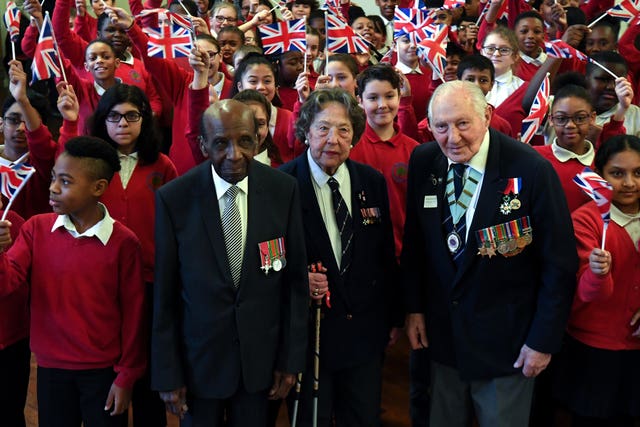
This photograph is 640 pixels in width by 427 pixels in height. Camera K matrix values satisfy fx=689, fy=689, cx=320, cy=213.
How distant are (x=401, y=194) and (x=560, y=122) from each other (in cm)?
80

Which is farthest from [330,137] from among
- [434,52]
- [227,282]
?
[434,52]

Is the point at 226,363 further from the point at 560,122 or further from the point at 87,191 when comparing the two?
the point at 560,122

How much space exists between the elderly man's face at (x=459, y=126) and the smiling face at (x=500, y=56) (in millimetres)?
2334

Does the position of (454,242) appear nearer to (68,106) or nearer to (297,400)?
(297,400)

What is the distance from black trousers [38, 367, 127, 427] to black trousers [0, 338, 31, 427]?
0.27m

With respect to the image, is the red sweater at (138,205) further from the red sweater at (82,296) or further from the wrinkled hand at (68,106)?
the wrinkled hand at (68,106)

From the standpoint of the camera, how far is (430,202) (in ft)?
8.23

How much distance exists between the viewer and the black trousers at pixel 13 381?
2.69m

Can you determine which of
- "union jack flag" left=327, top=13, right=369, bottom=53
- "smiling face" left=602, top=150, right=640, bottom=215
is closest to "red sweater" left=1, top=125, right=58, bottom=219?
"union jack flag" left=327, top=13, right=369, bottom=53

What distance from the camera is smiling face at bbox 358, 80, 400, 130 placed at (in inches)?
128

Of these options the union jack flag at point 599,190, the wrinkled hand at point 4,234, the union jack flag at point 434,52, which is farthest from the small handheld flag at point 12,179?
the union jack flag at point 434,52

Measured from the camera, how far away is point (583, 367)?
274cm

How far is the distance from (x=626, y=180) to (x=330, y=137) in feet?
3.91

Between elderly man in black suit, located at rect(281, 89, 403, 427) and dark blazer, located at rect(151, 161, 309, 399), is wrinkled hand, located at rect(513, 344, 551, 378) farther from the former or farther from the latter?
dark blazer, located at rect(151, 161, 309, 399)
